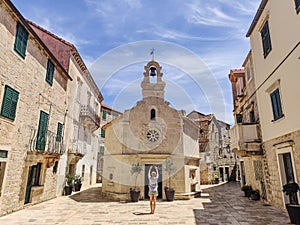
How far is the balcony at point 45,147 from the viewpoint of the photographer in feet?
35.3

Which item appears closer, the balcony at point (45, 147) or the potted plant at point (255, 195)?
the balcony at point (45, 147)

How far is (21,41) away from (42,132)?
5.09 m

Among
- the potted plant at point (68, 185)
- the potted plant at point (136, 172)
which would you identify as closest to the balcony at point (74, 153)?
the potted plant at point (68, 185)

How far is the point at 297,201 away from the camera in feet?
27.5

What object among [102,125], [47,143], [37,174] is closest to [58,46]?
[47,143]

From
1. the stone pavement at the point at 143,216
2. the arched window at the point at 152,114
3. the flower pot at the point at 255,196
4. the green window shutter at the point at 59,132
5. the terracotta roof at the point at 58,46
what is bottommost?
the stone pavement at the point at 143,216

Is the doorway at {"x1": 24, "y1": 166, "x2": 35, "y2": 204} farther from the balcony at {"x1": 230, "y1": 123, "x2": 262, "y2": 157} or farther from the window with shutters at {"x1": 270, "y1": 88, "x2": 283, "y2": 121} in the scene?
the window with shutters at {"x1": 270, "y1": 88, "x2": 283, "y2": 121}

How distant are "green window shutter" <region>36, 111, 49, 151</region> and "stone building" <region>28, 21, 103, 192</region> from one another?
360cm

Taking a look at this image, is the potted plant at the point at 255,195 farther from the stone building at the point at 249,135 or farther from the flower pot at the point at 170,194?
the flower pot at the point at 170,194

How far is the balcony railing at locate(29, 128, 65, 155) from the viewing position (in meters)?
10.9

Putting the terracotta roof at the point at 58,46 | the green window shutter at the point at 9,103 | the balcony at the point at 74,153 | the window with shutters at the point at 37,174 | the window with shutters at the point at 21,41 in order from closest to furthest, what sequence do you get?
the green window shutter at the point at 9,103 < the window with shutters at the point at 21,41 < the window with shutters at the point at 37,174 < the terracotta roof at the point at 58,46 < the balcony at the point at 74,153

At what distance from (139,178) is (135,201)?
1.48 metres

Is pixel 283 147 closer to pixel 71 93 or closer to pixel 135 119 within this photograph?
pixel 135 119

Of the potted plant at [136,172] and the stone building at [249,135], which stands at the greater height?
the stone building at [249,135]
